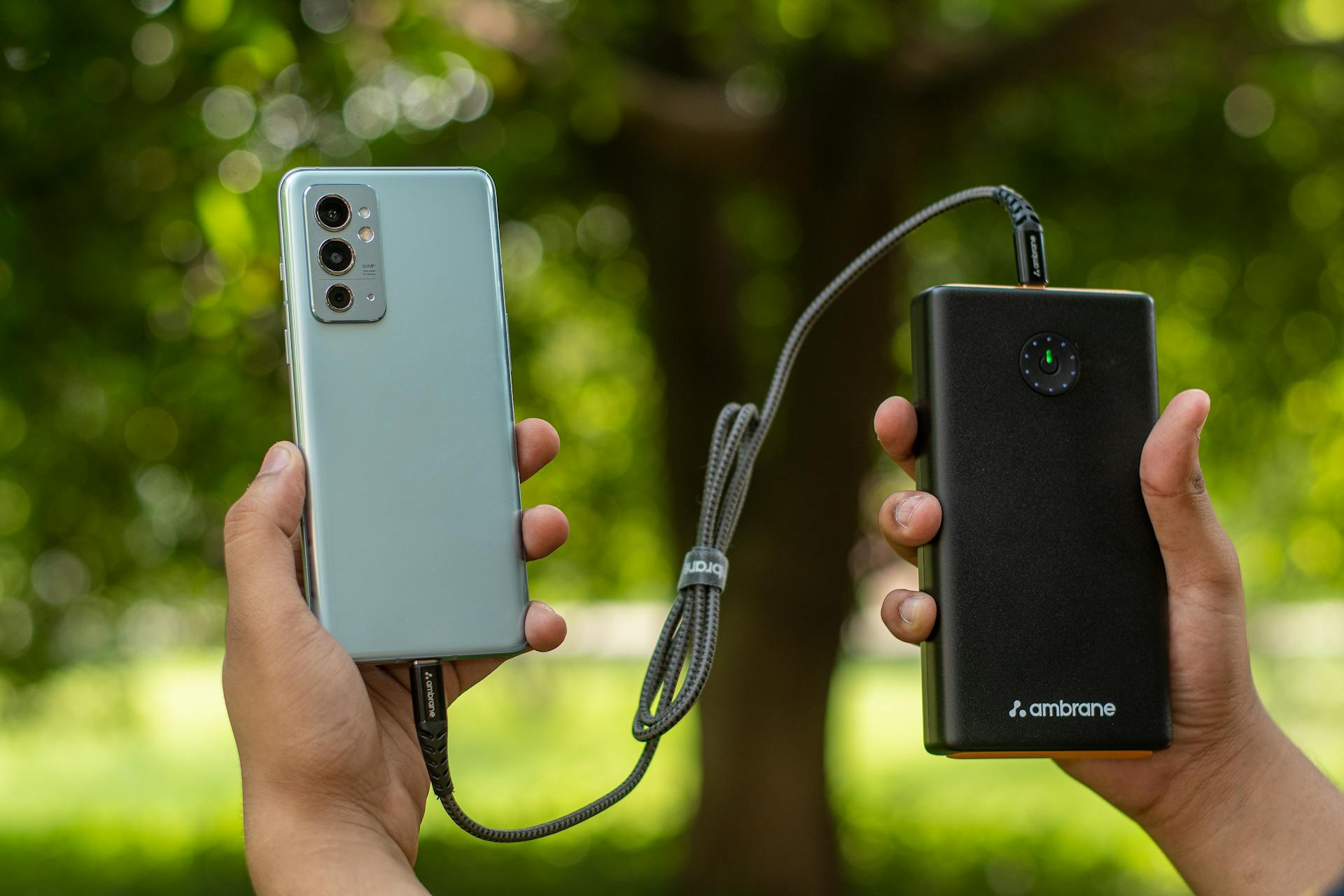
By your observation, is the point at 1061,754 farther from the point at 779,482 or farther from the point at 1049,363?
the point at 779,482

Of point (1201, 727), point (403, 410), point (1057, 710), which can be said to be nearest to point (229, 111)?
point (403, 410)

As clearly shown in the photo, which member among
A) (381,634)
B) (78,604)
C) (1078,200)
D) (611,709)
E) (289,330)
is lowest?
(611,709)

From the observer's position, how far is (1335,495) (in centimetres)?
715

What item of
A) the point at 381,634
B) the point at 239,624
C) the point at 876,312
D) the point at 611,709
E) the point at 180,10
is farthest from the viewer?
the point at 611,709

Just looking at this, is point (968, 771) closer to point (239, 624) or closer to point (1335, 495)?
point (1335, 495)

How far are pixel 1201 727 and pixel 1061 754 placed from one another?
23 centimetres

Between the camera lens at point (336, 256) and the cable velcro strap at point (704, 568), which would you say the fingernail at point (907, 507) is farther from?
the camera lens at point (336, 256)

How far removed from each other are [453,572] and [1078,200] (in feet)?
16.9

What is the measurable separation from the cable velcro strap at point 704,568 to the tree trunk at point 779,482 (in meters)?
3.50

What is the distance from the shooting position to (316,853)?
143cm

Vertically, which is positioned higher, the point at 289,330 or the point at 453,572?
the point at 289,330

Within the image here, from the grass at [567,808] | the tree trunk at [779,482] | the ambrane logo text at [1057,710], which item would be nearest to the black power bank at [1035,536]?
the ambrane logo text at [1057,710]

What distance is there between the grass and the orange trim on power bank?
15.3 ft

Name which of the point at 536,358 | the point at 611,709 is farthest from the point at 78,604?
the point at 611,709
